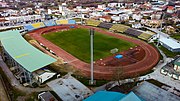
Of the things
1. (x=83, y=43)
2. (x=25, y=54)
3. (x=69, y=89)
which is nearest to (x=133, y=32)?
(x=83, y=43)

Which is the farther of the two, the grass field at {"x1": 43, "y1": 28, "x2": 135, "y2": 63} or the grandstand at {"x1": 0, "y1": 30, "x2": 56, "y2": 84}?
the grass field at {"x1": 43, "y1": 28, "x2": 135, "y2": 63}

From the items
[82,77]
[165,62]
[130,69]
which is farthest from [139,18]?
[82,77]

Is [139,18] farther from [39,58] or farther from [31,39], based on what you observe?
[39,58]

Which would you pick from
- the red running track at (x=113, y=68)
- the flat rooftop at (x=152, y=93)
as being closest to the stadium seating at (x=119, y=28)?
the red running track at (x=113, y=68)

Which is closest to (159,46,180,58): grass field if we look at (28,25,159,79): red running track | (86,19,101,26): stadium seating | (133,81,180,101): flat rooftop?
(28,25,159,79): red running track

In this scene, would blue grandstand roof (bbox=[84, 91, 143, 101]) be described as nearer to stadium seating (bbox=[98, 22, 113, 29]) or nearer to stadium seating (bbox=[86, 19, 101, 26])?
stadium seating (bbox=[98, 22, 113, 29])
